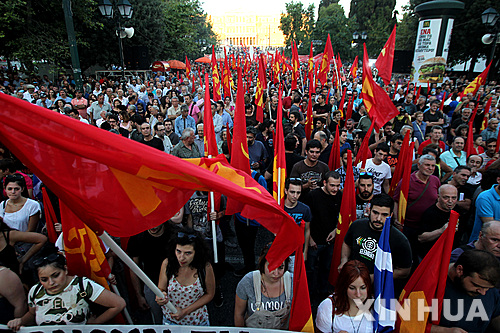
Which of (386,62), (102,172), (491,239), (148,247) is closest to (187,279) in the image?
(148,247)

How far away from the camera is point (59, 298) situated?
227 centimetres

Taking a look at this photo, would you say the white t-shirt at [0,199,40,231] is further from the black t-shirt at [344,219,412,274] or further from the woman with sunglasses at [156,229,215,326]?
the black t-shirt at [344,219,412,274]

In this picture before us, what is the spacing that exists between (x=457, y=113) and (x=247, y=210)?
32.0 feet

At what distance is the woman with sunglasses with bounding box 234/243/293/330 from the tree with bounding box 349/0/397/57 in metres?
34.8

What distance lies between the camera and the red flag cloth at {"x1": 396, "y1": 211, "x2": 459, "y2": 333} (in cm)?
216

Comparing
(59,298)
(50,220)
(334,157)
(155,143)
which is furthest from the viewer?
(155,143)

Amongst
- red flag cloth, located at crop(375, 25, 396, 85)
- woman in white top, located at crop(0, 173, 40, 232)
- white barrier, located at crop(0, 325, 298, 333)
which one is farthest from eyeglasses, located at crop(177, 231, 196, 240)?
red flag cloth, located at crop(375, 25, 396, 85)

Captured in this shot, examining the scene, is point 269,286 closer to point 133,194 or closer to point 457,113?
point 133,194

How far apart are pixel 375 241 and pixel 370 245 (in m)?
0.06

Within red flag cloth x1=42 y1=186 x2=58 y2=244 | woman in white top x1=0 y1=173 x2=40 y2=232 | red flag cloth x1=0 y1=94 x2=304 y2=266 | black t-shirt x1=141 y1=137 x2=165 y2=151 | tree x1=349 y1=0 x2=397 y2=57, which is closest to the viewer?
red flag cloth x1=0 y1=94 x2=304 y2=266

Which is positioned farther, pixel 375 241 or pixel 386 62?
pixel 386 62

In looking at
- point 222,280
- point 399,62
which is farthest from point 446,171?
point 399,62

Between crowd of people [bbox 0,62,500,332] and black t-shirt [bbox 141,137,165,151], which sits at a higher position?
black t-shirt [bbox 141,137,165,151]

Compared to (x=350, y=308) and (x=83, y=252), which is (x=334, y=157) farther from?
(x=83, y=252)
